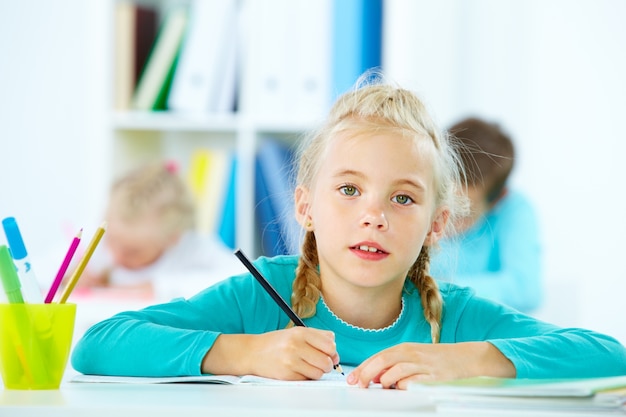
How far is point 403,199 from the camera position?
4.17 feet

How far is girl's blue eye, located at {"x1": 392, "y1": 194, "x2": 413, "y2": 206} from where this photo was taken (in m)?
1.26

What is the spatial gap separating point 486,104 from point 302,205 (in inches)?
83.7

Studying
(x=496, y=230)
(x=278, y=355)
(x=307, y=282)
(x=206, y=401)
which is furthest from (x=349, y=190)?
(x=496, y=230)

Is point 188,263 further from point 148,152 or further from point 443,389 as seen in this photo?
point 443,389

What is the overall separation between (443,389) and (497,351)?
29 centimetres

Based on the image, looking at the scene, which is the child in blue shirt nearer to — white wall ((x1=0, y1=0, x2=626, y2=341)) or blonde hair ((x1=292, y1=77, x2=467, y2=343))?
blonde hair ((x1=292, y1=77, x2=467, y2=343))

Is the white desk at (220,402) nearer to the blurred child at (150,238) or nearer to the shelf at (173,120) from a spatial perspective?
the blurred child at (150,238)

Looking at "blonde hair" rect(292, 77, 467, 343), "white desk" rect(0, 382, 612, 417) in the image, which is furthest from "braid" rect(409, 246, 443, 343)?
"white desk" rect(0, 382, 612, 417)

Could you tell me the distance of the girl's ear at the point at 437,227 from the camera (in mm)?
1387

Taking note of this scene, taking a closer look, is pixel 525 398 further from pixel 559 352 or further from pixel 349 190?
pixel 349 190

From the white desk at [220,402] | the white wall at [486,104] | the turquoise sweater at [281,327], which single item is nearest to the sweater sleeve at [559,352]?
the turquoise sweater at [281,327]

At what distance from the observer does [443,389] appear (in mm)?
808

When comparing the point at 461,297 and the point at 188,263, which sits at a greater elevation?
the point at 461,297

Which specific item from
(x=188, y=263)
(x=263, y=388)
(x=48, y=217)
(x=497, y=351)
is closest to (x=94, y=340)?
(x=263, y=388)
